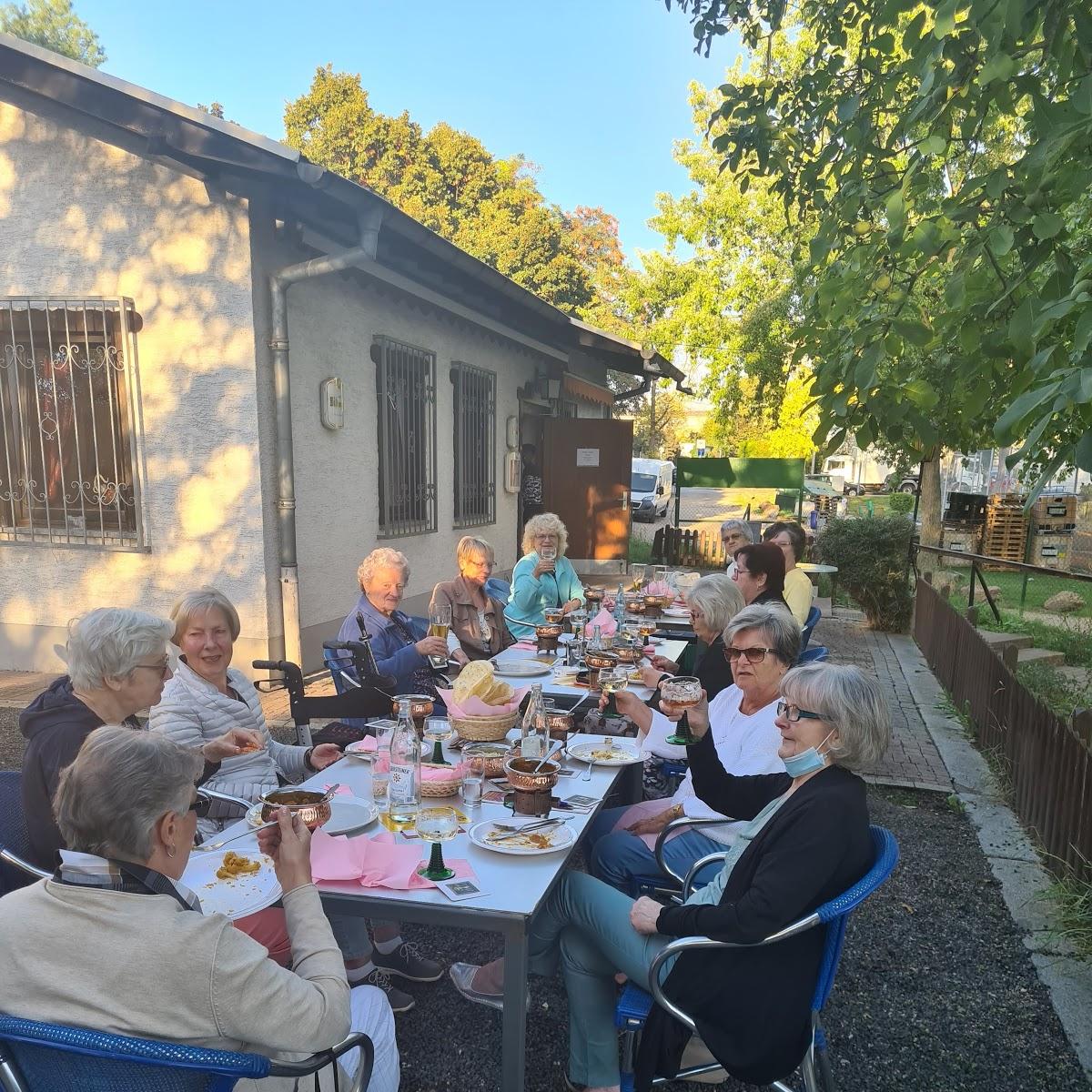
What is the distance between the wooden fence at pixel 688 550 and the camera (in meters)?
13.9

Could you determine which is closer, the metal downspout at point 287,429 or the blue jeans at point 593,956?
the blue jeans at point 593,956

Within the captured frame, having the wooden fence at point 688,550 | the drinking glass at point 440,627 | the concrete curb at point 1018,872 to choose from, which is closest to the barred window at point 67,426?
the drinking glass at point 440,627

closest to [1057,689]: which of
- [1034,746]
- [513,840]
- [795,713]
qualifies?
[1034,746]

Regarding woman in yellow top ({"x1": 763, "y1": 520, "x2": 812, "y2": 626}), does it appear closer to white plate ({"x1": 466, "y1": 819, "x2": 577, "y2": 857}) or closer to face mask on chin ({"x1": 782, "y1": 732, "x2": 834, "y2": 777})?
face mask on chin ({"x1": 782, "y1": 732, "x2": 834, "y2": 777})

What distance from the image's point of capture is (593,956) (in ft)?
7.48

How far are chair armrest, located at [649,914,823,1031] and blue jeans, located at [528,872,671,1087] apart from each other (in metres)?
0.17

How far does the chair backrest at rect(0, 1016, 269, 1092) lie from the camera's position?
1169 millimetres

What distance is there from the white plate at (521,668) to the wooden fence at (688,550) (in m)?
9.78

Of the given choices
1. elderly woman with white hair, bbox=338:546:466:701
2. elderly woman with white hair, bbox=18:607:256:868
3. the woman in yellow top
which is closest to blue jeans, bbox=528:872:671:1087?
elderly woman with white hair, bbox=18:607:256:868

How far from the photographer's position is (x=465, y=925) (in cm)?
187

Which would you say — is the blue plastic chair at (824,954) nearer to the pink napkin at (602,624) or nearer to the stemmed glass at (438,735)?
the stemmed glass at (438,735)

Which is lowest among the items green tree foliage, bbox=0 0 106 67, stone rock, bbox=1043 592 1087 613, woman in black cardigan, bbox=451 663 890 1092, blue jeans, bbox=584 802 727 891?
stone rock, bbox=1043 592 1087 613

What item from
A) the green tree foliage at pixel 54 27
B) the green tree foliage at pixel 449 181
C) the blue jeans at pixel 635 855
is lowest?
the blue jeans at pixel 635 855

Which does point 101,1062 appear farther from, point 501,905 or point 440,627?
point 440,627
